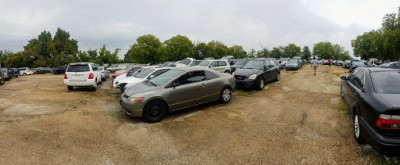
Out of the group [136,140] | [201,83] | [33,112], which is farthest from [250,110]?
[33,112]

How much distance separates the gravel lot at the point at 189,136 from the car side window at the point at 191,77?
0.98 m

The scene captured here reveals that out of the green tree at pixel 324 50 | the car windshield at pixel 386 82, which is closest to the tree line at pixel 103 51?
the car windshield at pixel 386 82

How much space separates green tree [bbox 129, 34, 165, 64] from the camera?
4276cm

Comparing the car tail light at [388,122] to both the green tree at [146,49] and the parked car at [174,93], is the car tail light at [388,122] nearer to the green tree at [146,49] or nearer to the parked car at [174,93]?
the parked car at [174,93]

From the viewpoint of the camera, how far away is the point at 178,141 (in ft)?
13.7

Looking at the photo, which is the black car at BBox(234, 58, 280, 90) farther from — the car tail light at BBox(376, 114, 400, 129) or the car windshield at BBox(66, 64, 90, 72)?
the car windshield at BBox(66, 64, 90, 72)

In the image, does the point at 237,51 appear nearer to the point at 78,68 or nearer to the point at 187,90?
the point at 78,68

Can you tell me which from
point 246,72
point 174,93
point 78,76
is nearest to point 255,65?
point 246,72

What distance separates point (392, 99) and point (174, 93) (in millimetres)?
4554

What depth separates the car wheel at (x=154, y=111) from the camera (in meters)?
5.23

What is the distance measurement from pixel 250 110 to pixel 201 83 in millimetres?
1795

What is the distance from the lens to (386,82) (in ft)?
12.4

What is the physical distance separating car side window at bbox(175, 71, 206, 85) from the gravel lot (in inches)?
38.8

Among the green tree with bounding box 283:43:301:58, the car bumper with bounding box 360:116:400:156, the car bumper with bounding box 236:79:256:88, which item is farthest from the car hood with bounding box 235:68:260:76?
the green tree with bounding box 283:43:301:58
